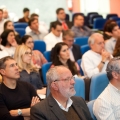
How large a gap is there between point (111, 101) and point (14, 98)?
1.06 metres

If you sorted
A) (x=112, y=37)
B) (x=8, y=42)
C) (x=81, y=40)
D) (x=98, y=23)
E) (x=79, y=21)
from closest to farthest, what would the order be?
1. (x=8, y=42)
2. (x=112, y=37)
3. (x=81, y=40)
4. (x=79, y=21)
5. (x=98, y=23)

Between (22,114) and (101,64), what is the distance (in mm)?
1692

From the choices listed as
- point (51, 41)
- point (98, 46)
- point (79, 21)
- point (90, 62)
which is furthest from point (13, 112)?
point (79, 21)

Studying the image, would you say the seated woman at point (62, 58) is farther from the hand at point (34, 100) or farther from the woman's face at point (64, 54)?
the hand at point (34, 100)

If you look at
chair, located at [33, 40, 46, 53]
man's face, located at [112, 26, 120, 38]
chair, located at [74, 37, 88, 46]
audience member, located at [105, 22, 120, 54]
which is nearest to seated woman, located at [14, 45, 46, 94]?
audience member, located at [105, 22, 120, 54]

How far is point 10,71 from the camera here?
3637 mm

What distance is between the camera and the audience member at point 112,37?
20.4ft

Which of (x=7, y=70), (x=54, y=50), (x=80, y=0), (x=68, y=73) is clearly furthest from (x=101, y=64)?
(x=80, y=0)

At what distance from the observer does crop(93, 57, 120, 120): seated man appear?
2910 millimetres

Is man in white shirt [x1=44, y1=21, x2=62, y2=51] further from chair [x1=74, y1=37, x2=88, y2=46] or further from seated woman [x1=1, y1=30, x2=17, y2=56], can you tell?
seated woman [x1=1, y1=30, x2=17, y2=56]

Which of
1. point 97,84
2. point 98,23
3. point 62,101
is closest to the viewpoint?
point 62,101

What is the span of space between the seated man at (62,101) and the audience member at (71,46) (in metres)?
2.99

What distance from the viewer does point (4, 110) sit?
135 inches

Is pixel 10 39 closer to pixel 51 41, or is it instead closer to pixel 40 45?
pixel 40 45
